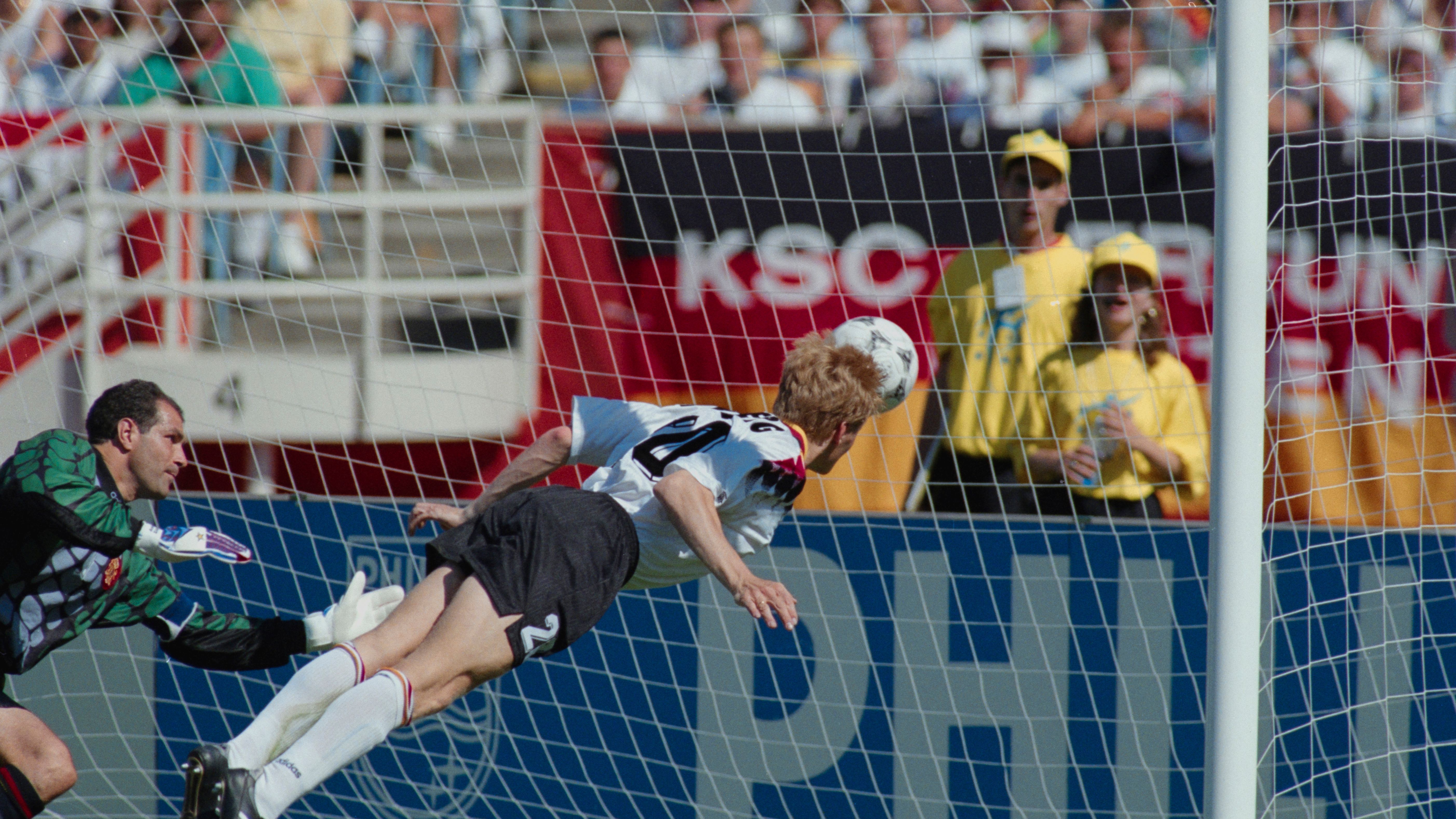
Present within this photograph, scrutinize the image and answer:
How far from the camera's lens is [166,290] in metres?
4.94

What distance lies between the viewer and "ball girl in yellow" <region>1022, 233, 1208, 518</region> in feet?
15.2

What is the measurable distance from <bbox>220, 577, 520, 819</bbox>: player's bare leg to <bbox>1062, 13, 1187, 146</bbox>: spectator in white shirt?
10.1 feet

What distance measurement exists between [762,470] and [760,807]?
2042mm

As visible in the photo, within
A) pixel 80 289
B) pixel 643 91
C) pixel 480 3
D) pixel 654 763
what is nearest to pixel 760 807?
pixel 654 763

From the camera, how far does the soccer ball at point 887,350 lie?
3641mm

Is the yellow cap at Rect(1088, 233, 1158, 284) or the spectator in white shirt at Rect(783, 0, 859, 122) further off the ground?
the spectator in white shirt at Rect(783, 0, 859, 122)

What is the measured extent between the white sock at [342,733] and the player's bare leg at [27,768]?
1178 mm

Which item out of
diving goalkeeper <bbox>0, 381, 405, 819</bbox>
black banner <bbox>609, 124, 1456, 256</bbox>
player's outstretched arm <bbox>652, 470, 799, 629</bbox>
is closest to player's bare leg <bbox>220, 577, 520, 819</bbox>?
player's outstretched arm <bbox>652, 470, 799, 629</bbox>

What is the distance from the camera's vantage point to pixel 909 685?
4.72m

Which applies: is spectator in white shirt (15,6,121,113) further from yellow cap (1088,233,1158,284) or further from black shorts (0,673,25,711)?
yellow cap (1088,233,1158,284)

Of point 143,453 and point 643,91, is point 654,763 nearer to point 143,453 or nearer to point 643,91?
point 143,453

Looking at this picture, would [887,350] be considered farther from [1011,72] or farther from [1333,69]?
[1333,69]

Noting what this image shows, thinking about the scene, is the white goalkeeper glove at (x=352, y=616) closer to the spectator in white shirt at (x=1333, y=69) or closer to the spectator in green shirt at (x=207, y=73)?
the spectator in green shirt at (x=207, y=73)

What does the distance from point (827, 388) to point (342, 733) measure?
4.43 ft
